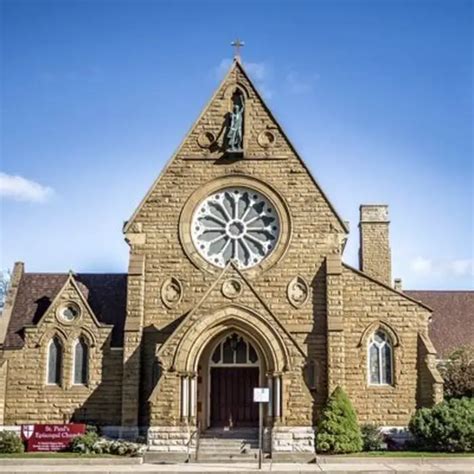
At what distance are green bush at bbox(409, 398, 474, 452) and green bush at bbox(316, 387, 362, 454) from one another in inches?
86.7

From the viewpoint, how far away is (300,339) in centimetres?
2938

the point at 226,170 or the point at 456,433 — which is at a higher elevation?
the point at 226,170

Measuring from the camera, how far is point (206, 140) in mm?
31422

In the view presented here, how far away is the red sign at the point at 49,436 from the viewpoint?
27672 millimetres

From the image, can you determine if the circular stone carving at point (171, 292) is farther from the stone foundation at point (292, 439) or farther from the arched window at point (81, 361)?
the stone foundation at point (292, 439)

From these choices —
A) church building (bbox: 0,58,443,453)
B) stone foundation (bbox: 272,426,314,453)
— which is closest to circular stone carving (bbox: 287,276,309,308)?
church building (bbox: 0,58,443,453)

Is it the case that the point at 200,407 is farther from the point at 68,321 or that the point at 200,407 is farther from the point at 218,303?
the point at 68,321

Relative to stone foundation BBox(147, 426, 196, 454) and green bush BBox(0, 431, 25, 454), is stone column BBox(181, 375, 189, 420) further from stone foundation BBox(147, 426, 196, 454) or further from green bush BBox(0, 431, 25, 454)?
green bush BBox(0, 431, 25, 454)

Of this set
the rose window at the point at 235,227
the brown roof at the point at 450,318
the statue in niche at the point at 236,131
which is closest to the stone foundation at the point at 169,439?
the rose window at the point at 235,227

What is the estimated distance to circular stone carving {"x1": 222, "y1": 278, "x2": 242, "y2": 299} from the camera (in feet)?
91.5

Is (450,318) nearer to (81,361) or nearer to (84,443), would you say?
(81,361)

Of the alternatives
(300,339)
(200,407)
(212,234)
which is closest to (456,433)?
(300,339)

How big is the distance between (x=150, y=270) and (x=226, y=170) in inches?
195

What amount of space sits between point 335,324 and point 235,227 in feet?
17.8
